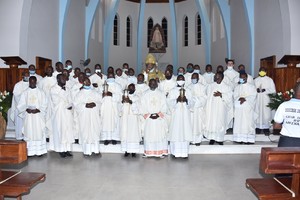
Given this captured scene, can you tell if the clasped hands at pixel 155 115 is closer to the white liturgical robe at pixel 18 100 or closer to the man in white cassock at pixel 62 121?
the man in white cassock at pixel 62 121

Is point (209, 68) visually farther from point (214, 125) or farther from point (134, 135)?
point (134, 135)

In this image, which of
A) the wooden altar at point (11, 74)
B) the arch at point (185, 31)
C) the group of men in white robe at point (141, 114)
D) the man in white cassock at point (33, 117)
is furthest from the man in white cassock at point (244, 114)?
the arch at point (185, 31)

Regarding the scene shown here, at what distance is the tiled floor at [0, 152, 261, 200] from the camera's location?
4.83 m

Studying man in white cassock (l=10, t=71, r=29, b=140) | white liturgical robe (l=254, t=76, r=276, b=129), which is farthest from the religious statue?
man in white cassock (l=10, t=71, r=29, b=140)

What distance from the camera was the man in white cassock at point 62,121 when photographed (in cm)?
730

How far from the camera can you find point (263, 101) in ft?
29.7

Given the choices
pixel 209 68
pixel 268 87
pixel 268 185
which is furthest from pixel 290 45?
pixel 268 185

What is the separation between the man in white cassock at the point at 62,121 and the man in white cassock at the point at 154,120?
168 cm

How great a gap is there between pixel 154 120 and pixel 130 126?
58 cm

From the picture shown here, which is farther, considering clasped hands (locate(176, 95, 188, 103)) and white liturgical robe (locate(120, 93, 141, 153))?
white liturgical robe (locate(120, 93, 141, 153))

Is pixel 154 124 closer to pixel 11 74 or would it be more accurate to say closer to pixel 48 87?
pixel 48 87

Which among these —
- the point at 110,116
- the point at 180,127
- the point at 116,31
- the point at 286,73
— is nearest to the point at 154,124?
the point at 180,127

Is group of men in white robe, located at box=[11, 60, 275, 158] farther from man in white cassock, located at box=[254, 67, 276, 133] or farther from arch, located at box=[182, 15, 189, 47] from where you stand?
arch, located at box=[182, 15, 189, 47]

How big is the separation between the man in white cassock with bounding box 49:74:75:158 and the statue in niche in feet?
47.3
